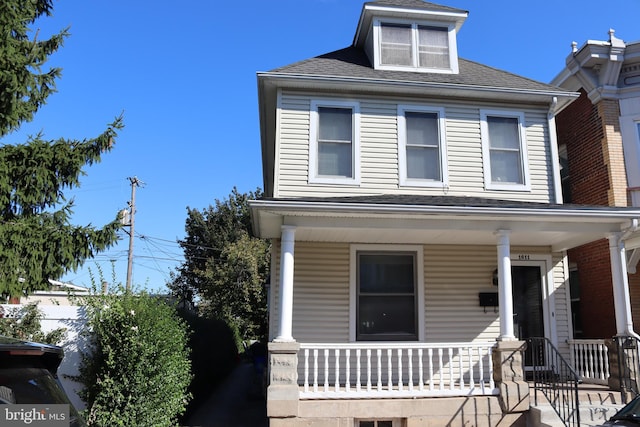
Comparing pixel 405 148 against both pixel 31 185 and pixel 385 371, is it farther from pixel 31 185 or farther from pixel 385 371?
pixel 31 185

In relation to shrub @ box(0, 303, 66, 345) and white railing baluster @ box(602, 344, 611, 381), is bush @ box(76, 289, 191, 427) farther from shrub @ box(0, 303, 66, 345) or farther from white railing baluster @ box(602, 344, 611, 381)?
white railing baluster @ box(602, 344, 611, 381)

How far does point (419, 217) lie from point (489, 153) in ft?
9.72

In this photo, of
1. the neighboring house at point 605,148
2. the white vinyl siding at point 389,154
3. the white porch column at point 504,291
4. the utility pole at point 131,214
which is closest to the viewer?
the white porch column at point 504,291

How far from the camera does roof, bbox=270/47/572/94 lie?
925 cm

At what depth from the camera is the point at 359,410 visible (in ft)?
22.9

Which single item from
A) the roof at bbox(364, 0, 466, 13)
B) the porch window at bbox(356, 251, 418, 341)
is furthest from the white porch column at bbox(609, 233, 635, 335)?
the roof at bbox(364, 0, 466, 13)

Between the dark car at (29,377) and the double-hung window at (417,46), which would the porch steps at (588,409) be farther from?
the double-hung window at (417,46)

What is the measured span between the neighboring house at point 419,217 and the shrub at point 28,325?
3.18 m

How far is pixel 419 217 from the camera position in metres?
7.42

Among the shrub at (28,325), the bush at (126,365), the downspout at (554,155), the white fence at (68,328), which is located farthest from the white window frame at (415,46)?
the shrub at (28,325)

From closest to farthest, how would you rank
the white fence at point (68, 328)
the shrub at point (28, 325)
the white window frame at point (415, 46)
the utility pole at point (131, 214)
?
the shrub at point (28, 325), the white fence at point (68, 328), the white window frame at point (415, 46), the utility pole at point (131, 214)

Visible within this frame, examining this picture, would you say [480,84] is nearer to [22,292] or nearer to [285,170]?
[285,170]

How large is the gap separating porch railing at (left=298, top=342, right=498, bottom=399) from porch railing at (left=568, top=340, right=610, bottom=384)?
178 cm

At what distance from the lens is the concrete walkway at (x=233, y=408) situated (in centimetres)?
820
